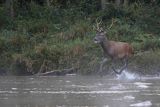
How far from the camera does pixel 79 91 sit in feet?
Answer: 62.8

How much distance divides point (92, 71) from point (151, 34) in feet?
15.7

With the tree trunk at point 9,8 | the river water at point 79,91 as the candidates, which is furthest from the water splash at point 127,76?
the tree trunk at point 9,8

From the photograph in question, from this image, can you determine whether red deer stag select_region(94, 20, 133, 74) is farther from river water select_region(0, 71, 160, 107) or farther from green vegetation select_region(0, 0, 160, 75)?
river water select_region(0, 71, 160, 107)

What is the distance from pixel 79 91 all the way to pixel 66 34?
31.5ft

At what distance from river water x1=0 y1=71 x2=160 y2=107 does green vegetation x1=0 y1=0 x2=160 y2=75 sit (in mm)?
1247

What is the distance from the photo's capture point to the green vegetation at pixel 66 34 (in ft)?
84.2

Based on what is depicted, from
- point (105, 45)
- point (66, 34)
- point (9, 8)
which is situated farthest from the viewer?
point (9, 8)

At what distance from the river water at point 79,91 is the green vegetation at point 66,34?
125cm

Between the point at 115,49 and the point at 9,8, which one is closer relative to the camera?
the point at 115,49

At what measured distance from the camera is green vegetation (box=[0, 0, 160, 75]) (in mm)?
25656

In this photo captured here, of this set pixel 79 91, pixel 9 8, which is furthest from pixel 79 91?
pixel 9 8

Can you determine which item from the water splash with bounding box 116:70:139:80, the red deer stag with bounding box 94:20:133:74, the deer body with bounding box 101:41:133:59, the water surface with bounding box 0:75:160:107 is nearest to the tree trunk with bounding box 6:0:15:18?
the water surface with bounding box 0:75:160:107

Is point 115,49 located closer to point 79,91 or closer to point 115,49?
point 115,49

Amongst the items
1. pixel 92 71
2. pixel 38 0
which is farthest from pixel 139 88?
pixel 38 0
